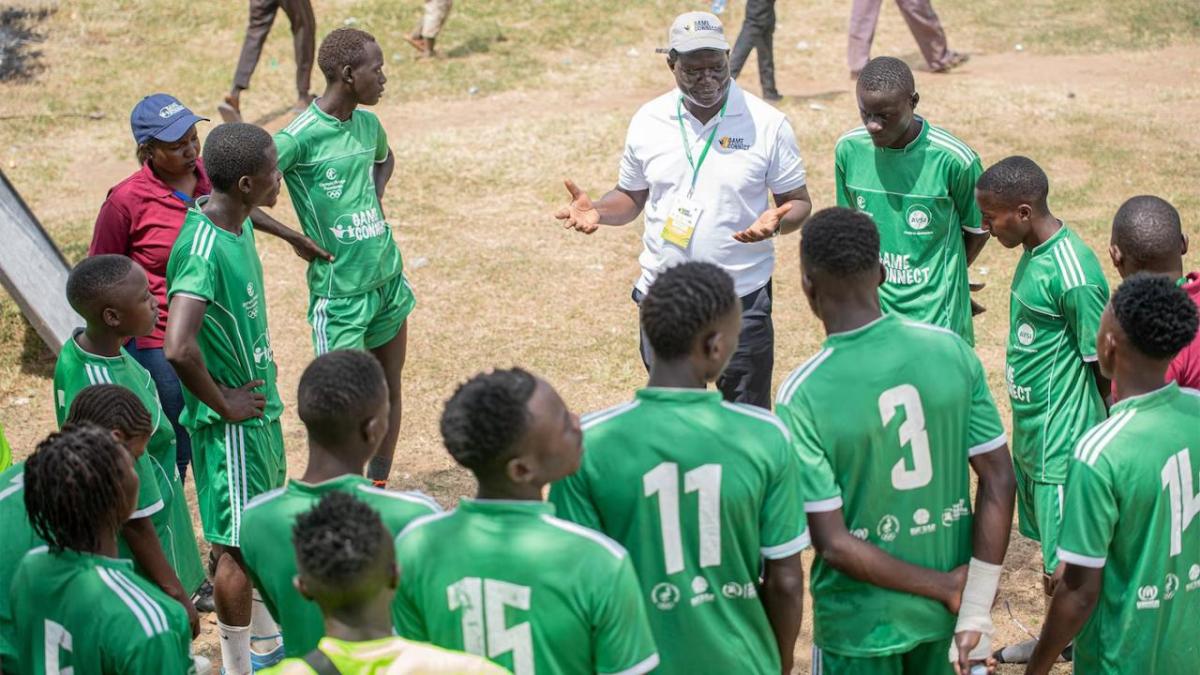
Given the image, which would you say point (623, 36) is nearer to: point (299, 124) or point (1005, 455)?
point (299, 124)

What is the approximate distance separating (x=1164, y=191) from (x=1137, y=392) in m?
7.54

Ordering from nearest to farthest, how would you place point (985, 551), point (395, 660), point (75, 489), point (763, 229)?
1. point (395, 660)
2. point (75, 489)
3. point (985, 551)
4. point (763, 229)

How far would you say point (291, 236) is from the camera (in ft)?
19.8

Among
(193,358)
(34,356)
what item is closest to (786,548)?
(193,358)

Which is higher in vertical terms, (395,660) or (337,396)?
(337,396)

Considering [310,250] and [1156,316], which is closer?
[1156,316]

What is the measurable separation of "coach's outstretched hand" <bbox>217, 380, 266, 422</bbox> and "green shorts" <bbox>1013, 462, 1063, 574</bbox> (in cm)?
280

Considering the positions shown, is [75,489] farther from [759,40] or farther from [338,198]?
[759,40]

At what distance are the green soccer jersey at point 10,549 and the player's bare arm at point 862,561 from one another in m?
2.07

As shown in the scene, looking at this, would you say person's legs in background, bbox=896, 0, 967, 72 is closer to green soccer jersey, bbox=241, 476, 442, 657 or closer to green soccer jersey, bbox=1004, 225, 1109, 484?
green soccer jersey, bbox=1004, 225, 1109, 484

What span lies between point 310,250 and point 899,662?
336 centimetres

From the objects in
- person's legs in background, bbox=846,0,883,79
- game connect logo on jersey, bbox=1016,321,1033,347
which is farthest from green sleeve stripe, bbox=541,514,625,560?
person's legs in background, bbox=846,0,883,79

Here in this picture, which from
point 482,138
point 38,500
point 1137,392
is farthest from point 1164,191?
point 38,500

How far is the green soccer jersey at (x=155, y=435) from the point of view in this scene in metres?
4.66
